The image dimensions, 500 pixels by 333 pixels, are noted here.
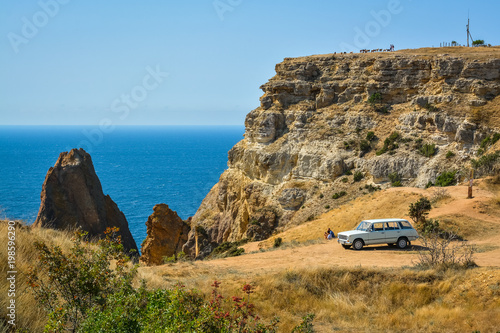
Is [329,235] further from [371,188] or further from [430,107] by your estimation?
[430,107]

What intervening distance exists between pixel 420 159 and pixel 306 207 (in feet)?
35.1

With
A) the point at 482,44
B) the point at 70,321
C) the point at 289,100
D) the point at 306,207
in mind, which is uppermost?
the point at 482,44

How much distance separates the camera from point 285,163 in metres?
43.2

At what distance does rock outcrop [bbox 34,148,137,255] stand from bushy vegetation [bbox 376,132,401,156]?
85.1ft

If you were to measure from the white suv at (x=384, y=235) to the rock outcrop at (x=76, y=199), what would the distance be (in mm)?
26755

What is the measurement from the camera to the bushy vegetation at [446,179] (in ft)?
110

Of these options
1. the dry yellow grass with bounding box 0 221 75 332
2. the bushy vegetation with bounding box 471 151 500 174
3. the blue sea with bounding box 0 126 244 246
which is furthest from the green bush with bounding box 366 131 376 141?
the dry yellow grass with bounding box 0 221 75 332

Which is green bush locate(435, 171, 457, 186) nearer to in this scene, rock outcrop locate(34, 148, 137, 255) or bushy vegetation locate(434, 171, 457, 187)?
bushy vegetation locate(434, 171, 457, 187)

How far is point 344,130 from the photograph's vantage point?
141 feet

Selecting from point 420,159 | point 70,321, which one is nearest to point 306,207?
point 420,159

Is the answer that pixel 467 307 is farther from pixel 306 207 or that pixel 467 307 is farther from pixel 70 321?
pixel 306 207

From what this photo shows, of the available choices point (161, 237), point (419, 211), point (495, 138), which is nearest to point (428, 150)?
point (495, 138)

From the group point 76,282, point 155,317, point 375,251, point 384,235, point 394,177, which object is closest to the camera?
point 155,317

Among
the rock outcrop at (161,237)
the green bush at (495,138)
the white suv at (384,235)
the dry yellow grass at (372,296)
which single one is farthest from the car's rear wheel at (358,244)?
the rock outcrop at (161,237)
